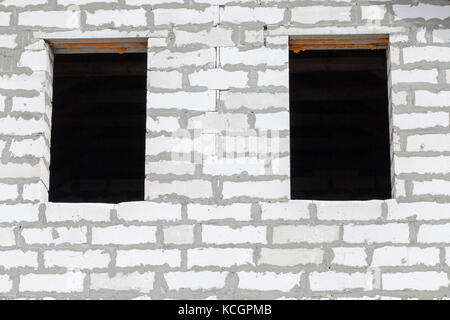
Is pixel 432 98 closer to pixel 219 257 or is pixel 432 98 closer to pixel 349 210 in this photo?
pixel 349 210

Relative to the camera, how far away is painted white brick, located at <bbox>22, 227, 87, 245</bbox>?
5926mm

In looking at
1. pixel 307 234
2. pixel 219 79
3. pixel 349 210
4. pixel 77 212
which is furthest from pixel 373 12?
pixel 77 212

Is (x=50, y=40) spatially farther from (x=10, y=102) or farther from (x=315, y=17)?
A: (x=315, y=17)

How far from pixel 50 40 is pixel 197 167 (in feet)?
4.55

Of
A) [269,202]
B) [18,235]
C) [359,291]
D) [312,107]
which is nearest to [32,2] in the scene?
[18,235]

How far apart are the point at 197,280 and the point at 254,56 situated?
156 cm

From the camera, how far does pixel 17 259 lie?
5.90 meters

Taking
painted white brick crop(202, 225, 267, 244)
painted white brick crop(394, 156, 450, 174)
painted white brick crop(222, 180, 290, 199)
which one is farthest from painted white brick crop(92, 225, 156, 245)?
painted white brick crop(394, 156, 450, 174)

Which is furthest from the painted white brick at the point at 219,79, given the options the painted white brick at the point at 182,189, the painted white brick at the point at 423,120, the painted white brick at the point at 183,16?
the painted white brick at the point at 423,120

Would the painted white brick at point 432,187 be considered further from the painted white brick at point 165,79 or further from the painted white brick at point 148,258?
the painted white brick at point 165,79

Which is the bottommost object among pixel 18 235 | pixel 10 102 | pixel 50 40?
pixel 18 235

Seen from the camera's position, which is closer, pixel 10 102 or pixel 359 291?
pixel 359 291
